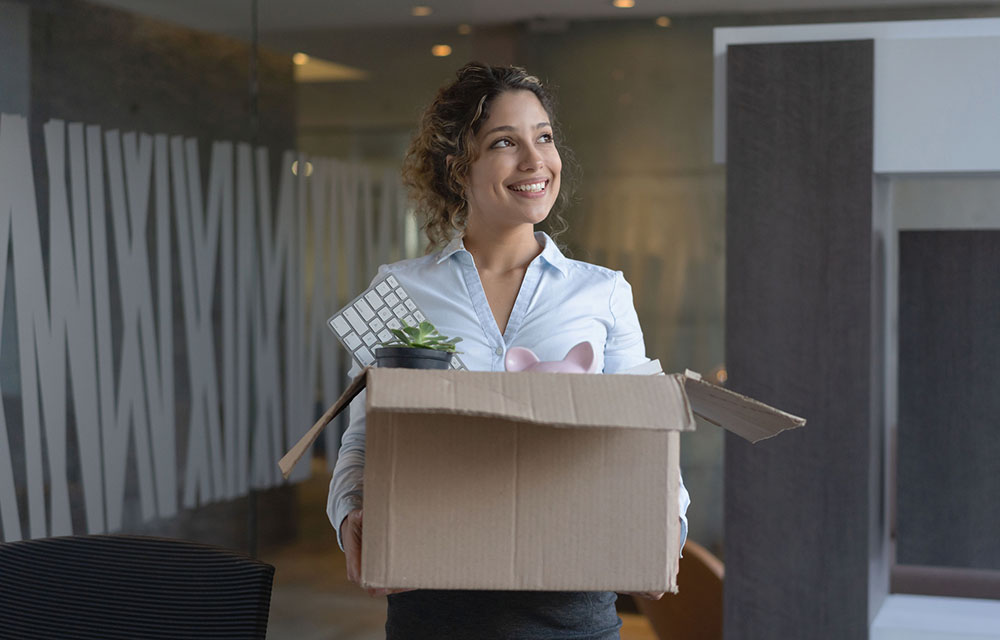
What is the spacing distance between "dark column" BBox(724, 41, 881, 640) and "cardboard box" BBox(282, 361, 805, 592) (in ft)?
5.28

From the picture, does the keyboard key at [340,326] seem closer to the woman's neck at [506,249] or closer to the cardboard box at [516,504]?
the cardboard box at [516,504]

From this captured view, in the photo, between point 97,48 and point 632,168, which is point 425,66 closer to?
point 632,168

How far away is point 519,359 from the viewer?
1145 mm

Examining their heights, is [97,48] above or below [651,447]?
above

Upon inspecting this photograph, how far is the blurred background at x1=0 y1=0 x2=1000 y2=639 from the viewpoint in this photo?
136 inches

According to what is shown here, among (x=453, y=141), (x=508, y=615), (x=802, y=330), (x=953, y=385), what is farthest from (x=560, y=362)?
(x=953, y=385)

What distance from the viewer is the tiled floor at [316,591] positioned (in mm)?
4289

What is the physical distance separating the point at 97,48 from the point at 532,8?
1.98 metres

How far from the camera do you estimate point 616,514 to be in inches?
41.3

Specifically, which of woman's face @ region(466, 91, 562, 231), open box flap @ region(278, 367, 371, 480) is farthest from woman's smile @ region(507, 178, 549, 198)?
open box flap @ region(278, 367, 371, 480)

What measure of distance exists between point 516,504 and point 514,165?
583 mm

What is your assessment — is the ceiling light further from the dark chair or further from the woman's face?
the dark chair

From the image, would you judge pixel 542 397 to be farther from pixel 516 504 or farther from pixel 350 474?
pixel 350 474

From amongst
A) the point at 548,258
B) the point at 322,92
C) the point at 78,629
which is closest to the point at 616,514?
the point at 548,258
